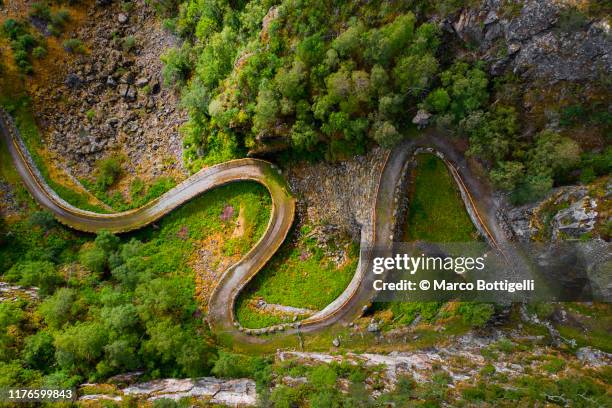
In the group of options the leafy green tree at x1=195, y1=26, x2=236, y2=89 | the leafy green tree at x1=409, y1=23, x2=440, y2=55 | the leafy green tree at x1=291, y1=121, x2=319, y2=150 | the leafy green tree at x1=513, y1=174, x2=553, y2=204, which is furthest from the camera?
the leafy green tree at x1=195, y1=26, x2=236, y2=89

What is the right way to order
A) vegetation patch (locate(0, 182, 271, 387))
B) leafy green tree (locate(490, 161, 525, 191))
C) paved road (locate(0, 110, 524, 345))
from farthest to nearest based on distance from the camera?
1. paved road (locate(0, 110, 524, 345))
2. vegetation patch (locate(0, 182, 271, 387))
3. leafy green tree (locate(490, 161, 525, 191))

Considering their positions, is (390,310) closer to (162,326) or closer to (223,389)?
(223,389)

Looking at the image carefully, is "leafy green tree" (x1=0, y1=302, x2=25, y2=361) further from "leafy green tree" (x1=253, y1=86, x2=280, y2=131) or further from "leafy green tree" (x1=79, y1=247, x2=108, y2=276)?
"leafy green tree" (x1=253, y1=86, x2=280, y2=131)

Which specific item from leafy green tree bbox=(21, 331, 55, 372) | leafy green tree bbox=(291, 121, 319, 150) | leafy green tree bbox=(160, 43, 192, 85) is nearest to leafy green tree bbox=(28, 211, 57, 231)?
leafy green tree bbox=(21, 331, 55, 372)

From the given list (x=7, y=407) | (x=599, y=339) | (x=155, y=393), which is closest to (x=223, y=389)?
(x=155, y=393)

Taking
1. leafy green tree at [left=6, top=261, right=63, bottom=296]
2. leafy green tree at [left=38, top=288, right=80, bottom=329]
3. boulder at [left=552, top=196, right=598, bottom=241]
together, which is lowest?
leafy green tree at [left=38, top=288, right=80, bottom=329]

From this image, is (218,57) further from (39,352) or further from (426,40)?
(39,352)

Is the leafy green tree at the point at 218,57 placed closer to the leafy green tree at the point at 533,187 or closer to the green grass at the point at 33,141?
the green grass at the point at 33,141

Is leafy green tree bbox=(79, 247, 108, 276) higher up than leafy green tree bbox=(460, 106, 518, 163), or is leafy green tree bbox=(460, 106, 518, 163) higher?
leafy green tree bbox=(460, 106, 518, 163)

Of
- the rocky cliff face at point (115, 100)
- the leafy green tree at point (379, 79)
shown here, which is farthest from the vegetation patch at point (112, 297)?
the leafy green tree at point (379, 79)
